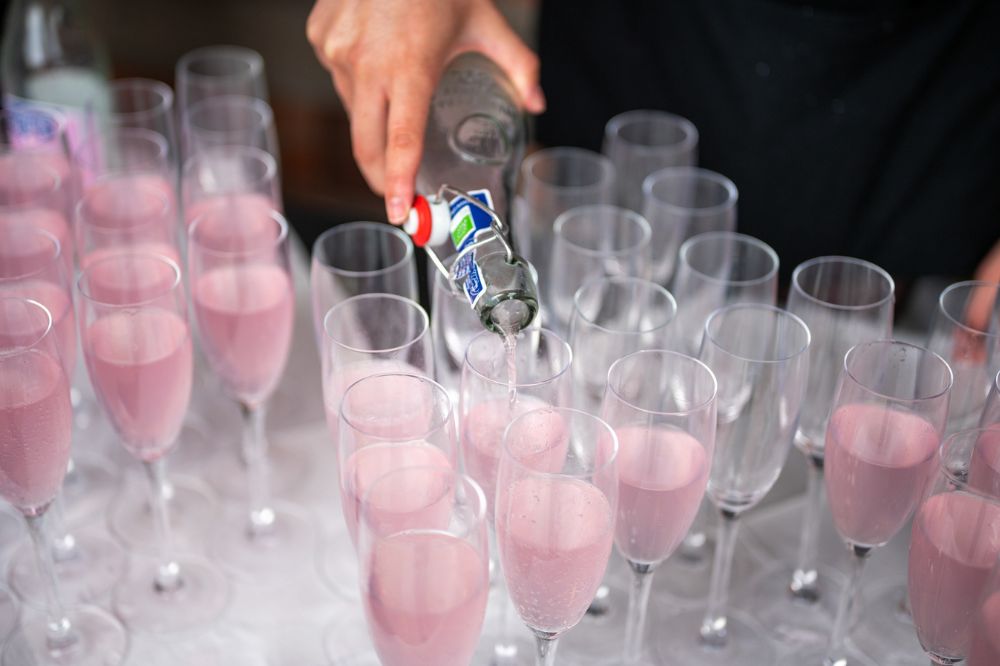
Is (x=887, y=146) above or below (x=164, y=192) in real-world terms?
below

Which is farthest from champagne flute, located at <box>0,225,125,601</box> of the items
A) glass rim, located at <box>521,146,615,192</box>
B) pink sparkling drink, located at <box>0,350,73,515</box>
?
glass rim, located at <box>521,146,615,192</box>

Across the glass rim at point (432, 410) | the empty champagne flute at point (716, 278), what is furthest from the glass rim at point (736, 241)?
the glass rim at point (432, 410)

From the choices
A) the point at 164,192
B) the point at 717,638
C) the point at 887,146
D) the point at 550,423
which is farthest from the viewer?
the point at 887,146

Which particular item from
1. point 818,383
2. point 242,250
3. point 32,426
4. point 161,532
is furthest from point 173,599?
point 818,383

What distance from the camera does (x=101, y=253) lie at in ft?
4.04

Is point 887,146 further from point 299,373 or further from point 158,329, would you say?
point 158,329

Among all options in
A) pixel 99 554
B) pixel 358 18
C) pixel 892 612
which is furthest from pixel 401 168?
pixel 892 612

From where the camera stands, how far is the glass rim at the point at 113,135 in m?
1.43

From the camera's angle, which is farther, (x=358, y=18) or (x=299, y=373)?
(x=299, y=373)

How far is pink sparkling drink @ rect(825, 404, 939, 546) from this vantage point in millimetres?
954

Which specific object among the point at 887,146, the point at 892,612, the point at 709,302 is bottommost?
the point at 892,612

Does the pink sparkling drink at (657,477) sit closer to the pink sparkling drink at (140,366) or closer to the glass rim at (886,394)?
the glass rim at (886,394)

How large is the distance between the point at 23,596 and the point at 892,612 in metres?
0.92

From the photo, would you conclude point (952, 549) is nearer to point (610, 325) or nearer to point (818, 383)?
point (818, 383)
